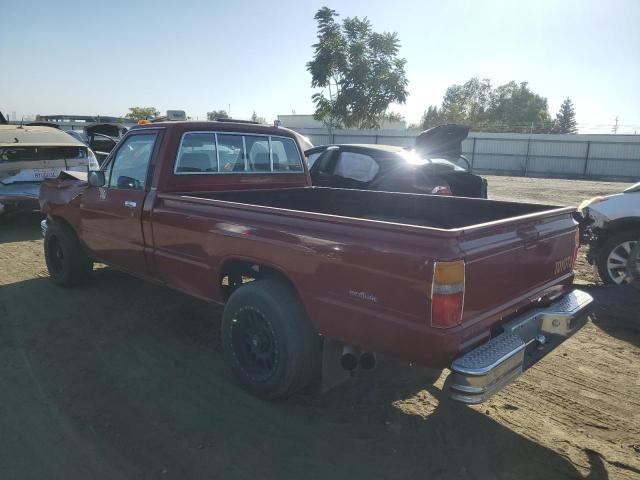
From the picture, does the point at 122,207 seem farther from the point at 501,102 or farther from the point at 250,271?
the point at 501,102

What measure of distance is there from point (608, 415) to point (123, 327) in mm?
4137

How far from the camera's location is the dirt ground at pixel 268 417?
8.53 ft

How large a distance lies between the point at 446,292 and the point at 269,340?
139 cm

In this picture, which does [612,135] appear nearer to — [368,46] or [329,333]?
[368,46]

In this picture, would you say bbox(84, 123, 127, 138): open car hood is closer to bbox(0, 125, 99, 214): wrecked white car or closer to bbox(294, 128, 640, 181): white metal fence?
bbox(0, 125, 99, 214): wrecked white car

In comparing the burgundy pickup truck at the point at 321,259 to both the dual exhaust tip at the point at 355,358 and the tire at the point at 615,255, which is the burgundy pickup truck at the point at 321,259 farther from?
the tire at the point at 615,255

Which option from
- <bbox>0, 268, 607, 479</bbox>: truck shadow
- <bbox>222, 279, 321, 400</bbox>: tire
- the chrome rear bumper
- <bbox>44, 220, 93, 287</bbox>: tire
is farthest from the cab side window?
the chrome rear bumper

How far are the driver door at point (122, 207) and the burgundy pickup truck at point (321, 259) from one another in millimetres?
19

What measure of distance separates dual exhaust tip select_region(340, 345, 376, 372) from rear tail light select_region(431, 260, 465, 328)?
645 mm

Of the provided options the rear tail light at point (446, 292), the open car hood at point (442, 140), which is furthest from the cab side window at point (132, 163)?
the open car hood at point (442, 140)

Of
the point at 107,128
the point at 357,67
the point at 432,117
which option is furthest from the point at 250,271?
the point at 432,117

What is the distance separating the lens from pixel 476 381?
89.0 inches

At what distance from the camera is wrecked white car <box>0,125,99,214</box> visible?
8.10 meters

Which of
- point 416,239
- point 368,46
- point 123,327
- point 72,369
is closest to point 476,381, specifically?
point 416,239
